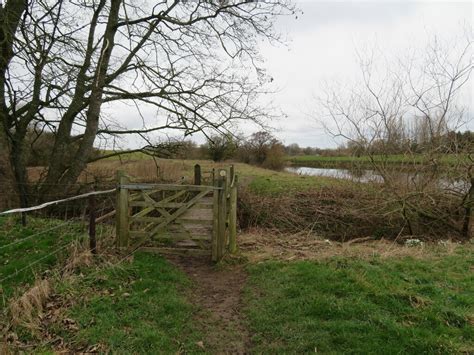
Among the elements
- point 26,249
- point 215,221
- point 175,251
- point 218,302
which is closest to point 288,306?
Answer: point 218,302

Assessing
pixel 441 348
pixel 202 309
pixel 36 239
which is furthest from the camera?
pixel 36 239

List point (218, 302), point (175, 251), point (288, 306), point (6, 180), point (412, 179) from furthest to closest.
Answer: point (412, 179) < point (6, 180) < point (175, 251) < point (218, 302) < point (288, 306)

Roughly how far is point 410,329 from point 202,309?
8.21 feet

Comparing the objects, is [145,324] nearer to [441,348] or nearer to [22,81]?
[441,348]

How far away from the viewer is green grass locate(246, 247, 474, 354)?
3600 millimetres

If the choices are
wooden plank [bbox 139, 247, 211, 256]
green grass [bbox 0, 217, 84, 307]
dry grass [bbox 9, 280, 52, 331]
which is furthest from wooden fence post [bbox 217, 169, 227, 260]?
dry grass [bbox 9, 280, 52, 331]

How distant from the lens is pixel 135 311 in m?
4.27

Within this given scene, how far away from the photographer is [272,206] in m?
12.2

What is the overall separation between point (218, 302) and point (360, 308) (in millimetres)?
1910

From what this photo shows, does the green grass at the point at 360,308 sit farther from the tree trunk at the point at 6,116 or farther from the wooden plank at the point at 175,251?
the tree trunk at the point at 6,116

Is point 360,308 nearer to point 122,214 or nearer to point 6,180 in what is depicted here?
point 122,214

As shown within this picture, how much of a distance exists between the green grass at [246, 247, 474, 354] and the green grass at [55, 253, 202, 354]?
91 centimetres

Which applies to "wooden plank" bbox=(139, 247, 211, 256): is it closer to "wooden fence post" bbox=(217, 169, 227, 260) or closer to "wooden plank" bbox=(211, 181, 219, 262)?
"wooden plank" bbox=(211, 181, 219, 262)

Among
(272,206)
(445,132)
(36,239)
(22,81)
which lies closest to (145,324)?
(36,239)
